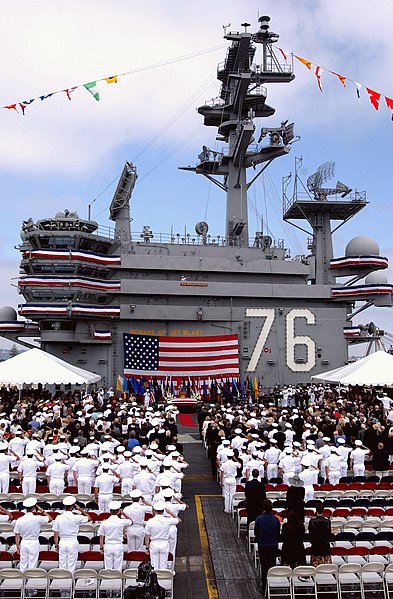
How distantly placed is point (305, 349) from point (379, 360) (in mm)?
16377

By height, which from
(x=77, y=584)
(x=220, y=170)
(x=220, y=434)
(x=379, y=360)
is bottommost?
(x=77, y=584)

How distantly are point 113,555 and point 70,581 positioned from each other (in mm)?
738

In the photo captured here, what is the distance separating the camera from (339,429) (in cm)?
1738

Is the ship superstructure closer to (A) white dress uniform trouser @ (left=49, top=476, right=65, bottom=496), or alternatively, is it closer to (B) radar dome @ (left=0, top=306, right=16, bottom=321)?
(B) radar dome @ (left=0, top=306, right=16, bottom=321)

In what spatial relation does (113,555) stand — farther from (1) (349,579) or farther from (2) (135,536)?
(1) (349,579)

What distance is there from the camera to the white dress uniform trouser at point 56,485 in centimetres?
1327

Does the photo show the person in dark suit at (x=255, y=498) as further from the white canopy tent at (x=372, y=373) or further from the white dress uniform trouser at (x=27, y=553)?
the white canopy tent at (x=372, y=373)

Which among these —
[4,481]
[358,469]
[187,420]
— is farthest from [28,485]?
[187,420]

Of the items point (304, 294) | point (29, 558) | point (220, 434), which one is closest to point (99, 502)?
point (29, 558)

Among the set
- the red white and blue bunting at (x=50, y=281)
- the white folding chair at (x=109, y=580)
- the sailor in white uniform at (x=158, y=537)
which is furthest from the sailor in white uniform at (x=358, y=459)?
the red white and blue bunting at (x=50, y=281)

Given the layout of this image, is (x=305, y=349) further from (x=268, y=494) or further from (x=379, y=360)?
(x=268, y=494)

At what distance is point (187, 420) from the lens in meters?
31.4

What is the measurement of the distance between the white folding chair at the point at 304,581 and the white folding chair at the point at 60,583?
3.20 metres

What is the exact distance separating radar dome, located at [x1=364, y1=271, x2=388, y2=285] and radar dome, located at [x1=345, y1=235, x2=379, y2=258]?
1.54 m
